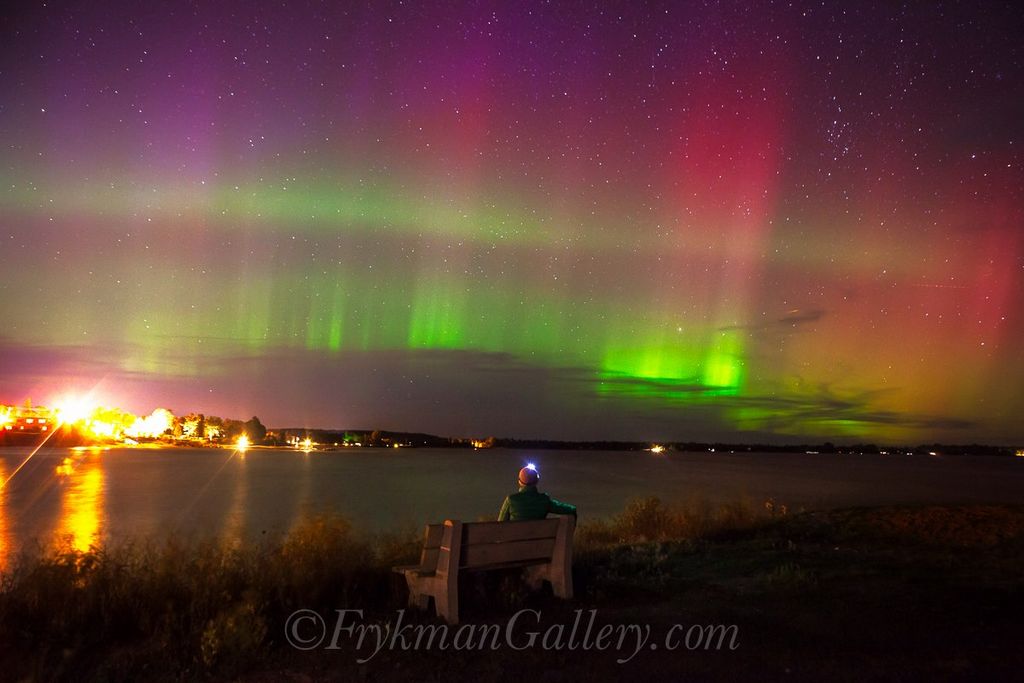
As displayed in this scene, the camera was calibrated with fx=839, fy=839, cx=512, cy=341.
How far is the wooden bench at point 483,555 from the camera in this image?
727 centimetres

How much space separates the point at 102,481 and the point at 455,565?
67.5 m

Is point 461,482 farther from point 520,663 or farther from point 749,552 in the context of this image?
point 520,663

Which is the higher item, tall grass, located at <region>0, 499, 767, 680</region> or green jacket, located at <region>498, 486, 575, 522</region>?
green jacket, located at <region>498, 486, 575, 522</region>

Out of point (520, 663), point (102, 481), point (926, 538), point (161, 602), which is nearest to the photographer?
point (520, 663)

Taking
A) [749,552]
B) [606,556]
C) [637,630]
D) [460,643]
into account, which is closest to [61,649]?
[460,643]

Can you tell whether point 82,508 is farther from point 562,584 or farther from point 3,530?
point 562,584

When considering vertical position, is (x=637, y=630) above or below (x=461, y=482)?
above

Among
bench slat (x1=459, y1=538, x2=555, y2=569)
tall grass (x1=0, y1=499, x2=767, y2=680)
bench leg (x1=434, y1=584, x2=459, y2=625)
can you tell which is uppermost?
bench slat (x1=459, y1=538, x2=555, y2=569)

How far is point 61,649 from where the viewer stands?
21.7ft

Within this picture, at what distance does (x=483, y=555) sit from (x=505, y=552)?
0.29 meters

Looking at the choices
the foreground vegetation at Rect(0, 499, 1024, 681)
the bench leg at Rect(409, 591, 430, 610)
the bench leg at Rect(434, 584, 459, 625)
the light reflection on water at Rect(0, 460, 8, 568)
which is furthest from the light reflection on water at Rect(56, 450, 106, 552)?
the bench leg at Rect(434, 584, 459, 625)

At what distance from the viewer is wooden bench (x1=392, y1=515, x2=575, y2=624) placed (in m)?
7.27

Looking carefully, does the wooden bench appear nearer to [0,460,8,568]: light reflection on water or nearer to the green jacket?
the green jacket

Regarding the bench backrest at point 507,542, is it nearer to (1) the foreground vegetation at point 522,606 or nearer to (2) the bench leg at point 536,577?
(2) the bench leg at point 536,577
